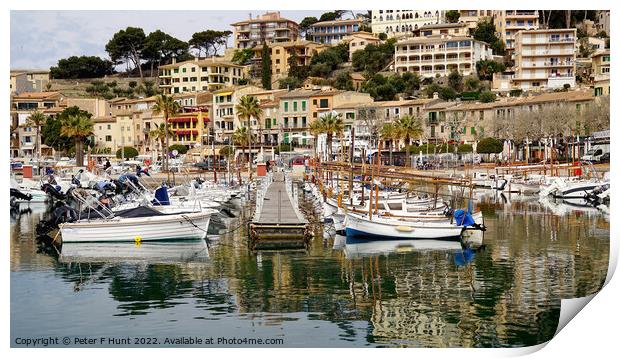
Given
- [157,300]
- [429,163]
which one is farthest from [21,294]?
[429,163]

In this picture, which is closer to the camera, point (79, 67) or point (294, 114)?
point (294, 114)

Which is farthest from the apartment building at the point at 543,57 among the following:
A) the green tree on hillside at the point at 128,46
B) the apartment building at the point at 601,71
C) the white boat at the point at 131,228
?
the white boat at the point at 131,228

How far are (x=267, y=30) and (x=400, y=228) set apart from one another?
88027mm

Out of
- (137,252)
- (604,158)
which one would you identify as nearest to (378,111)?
(604,158)

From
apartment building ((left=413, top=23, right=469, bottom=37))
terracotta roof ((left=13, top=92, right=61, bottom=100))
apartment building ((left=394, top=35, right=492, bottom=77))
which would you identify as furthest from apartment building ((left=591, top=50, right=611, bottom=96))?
terracotta roof ((left=13, top=92, right=61, bottom=100))

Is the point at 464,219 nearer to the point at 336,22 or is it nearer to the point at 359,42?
the point at 359,42

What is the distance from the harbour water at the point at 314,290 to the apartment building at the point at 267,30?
278ft

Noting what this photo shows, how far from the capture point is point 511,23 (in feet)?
337

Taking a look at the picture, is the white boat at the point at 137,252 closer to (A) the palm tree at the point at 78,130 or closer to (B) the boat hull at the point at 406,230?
(B) the boat hull at the point at 406,230

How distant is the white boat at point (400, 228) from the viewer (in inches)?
1119

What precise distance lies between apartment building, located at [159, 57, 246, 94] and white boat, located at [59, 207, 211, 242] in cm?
6522

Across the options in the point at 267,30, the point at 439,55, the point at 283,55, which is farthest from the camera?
the point at 267,30
